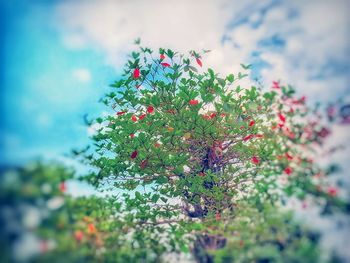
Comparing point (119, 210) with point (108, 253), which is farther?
point (119, 210)

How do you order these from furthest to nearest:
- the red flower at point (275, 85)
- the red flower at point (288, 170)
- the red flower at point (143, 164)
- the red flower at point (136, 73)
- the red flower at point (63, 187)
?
the red flower at point (136, 73) < the red flower at point (143, 164) < the red flower at point (275, 85) < the red flower at point (288, 170) < the red flower at point (63, 187)

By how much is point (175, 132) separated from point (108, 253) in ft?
7.95

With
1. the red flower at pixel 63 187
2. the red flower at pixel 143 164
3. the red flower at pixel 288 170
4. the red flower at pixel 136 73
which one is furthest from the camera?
the red flower at pixel 136 73

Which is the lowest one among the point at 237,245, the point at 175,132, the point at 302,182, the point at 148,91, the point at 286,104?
the point at 237,245

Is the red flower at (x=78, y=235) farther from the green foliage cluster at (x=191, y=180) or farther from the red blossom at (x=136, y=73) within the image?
the red blossom at (x=136, y=73)

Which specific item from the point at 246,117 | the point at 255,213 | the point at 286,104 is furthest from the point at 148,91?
the point at 255,213

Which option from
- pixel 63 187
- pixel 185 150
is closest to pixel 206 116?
pixel 185 150

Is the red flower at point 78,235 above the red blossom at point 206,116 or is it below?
below

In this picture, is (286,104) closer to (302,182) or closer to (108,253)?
(302,182)

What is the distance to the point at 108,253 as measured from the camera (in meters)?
3.57

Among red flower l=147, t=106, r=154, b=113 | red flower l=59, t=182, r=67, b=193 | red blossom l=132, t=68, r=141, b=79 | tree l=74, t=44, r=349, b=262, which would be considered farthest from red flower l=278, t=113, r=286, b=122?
red flower l=59, t=182, r=67, b=193

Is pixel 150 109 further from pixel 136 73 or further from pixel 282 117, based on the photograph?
Result: pixel 282 117

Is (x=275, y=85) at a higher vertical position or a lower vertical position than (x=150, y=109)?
lower

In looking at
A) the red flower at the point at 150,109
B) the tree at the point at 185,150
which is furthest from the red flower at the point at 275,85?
the red flower at the point at 150,109
